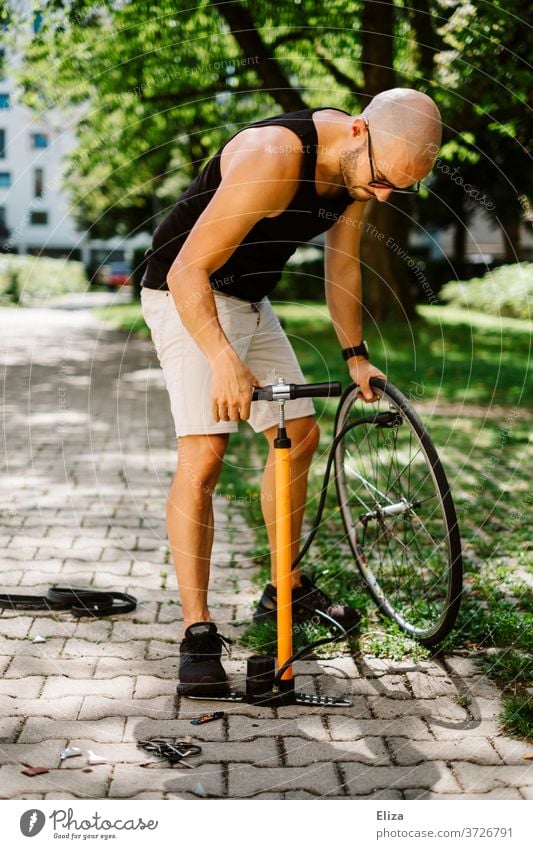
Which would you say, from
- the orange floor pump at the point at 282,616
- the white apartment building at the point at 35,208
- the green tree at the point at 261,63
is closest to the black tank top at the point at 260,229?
the orange floor pump at the point at 282,616

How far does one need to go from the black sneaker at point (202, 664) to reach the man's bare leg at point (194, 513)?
0.08m

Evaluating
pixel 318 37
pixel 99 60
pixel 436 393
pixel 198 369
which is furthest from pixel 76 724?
pixel 99 60

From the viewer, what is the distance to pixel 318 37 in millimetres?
15047

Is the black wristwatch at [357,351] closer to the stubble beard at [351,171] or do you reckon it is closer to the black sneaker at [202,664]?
the stubble beard at [351,171]

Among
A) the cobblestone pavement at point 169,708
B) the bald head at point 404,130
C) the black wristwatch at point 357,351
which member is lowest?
the cobblestone pavement at point 169,708

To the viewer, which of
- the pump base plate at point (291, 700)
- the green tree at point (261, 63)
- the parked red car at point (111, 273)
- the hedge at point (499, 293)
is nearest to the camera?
the pump base plate at point (291, 700)

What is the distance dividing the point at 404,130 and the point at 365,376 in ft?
3.54

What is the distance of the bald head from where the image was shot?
10.6 feet

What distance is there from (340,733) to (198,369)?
4.55 feet

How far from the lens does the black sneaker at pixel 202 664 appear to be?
3.59 meters

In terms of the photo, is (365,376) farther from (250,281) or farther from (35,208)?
(35,208)
